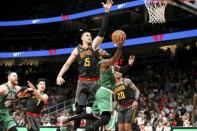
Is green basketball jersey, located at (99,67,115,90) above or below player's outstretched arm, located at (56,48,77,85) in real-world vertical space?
below

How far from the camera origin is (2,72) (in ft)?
112

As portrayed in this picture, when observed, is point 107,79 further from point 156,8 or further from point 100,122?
point 156,8

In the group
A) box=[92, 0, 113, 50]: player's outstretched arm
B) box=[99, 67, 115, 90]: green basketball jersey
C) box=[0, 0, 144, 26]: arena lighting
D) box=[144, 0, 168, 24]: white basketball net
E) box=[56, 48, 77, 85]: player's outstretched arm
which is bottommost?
box=[99, 67, 115, 90]: green basketball jersey

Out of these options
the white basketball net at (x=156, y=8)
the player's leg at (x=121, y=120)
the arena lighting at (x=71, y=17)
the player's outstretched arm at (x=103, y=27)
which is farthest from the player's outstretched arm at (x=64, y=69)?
the arena lighting at (x=71, y=17)

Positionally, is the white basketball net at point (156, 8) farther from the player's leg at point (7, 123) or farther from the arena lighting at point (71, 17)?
the arena lighting at point (71, 17)

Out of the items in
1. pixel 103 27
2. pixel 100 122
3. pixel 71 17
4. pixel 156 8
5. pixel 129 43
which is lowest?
pixel 100 122

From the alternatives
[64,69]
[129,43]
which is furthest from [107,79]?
[129,43]

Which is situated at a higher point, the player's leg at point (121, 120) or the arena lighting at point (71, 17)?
the arena lighting at point (71, 17)

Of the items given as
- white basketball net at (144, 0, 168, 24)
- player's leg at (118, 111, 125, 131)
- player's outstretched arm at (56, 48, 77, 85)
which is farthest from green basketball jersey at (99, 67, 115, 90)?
white basketball net at (144, 0, 168, 24)

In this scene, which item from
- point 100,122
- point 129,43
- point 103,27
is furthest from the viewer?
point 129,43

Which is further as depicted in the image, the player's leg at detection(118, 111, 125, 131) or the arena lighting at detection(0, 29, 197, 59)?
the arena lighting at detection(0, 29, 197, 59)

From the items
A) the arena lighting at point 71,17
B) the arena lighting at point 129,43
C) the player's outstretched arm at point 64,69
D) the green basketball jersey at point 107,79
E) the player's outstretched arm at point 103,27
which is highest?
the arena lighting at point 71,17

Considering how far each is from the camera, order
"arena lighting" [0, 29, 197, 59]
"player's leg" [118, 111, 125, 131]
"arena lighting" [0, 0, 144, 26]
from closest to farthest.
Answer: "player's leg" [118, 111, 125, 131], "arena lighting" [0, 29, 197, 59], "arena lighting" [0, 0, 144, 26]

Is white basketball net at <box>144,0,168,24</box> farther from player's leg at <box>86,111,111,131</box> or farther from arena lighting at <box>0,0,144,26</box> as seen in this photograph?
arena lighting at <box>0,0,144,26</box>
